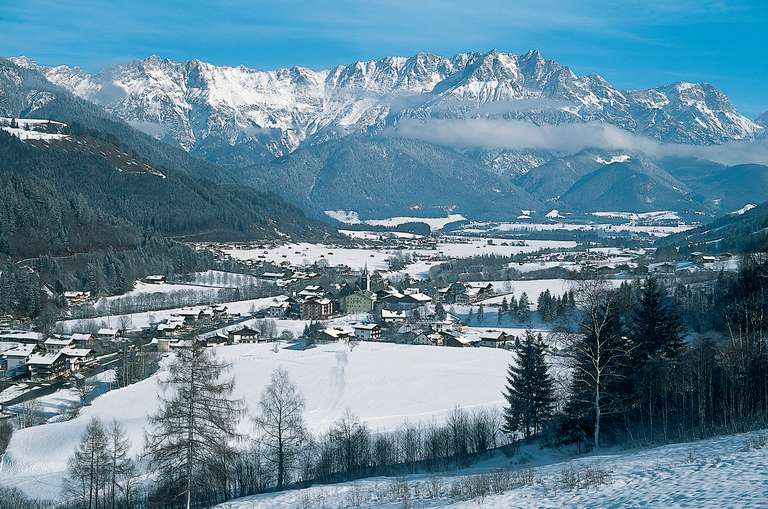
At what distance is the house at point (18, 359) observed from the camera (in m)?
46.4

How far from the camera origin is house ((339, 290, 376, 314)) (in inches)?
3095

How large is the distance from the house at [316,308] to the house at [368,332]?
10.4 meters

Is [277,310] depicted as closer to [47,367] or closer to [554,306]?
[554,306]

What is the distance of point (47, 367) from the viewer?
46156 mm

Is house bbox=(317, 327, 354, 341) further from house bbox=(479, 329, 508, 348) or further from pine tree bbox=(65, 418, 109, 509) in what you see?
pine tree bbox=(65, 418, 109, 509)

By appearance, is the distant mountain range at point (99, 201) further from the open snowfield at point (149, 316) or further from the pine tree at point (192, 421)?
the pine tree at point (192, 421)

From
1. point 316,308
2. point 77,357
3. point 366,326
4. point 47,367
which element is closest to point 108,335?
point 77,357

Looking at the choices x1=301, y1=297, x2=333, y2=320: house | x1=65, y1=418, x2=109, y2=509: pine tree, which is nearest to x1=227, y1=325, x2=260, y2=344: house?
x1=301, y1=297, x2=333, y2=320: house

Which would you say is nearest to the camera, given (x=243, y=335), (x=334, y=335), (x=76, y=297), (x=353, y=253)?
(x=334, y=335)

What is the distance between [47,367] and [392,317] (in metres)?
32.7

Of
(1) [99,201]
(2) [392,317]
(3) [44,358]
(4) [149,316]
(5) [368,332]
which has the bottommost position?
(3) [44,358]

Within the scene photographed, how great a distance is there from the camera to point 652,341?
20703 millimetres

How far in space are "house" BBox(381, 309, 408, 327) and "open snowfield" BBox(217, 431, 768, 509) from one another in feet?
166

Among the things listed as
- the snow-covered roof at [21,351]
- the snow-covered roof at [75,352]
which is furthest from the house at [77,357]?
the snow-covered roof at [21,351]
